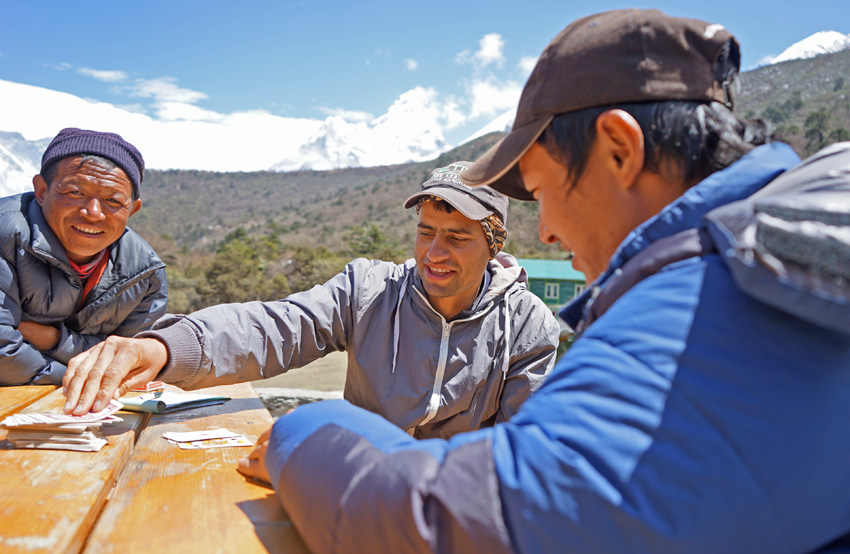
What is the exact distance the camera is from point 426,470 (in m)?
0.81

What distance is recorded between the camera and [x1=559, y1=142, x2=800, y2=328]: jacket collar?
917 mm

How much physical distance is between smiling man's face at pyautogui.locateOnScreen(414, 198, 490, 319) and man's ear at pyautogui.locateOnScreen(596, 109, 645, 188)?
143cm

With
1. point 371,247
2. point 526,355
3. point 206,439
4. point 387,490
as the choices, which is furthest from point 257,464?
point 371,247

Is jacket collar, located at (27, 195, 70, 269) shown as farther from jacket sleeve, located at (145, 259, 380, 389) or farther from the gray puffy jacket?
jacket sleeve, located at (145, 259, 380, 389)

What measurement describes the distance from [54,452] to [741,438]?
1.57 m

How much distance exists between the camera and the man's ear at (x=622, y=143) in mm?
1097

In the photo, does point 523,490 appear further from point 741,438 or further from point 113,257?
point 113,257

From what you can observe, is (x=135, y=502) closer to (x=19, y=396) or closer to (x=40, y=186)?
(x=19, y=396)

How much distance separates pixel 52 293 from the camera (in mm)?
2637

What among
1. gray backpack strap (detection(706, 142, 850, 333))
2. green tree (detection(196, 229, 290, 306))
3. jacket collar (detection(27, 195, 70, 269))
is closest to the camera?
gray backpack strap (detection(706, 142, 850, 333))

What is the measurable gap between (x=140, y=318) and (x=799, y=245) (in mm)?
3030

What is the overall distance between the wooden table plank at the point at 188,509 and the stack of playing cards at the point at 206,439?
0.08 ft

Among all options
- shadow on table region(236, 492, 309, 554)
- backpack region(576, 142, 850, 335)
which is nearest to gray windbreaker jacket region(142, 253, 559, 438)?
shadow on table region(236, 492, 309, 554)

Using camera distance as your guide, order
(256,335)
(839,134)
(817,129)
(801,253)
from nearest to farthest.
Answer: (801,253) < (256,335) < (839,134) < (817,129)
